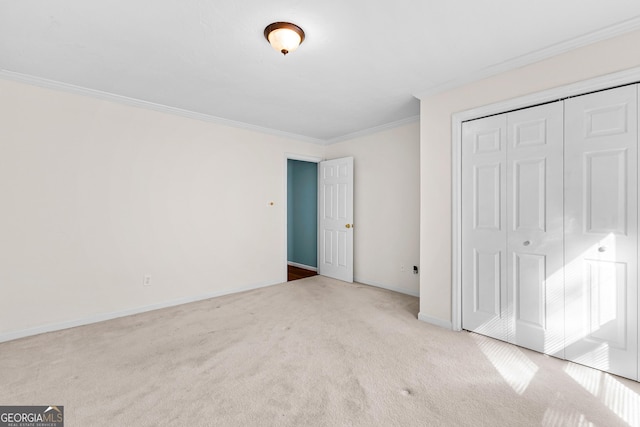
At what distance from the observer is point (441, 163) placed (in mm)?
3115

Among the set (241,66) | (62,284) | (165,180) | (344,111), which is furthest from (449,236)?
(62,284)

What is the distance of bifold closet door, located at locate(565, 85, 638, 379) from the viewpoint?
2.11 metres

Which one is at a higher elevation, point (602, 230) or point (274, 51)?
point (274, 51)

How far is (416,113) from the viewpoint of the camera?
3916 millimetres

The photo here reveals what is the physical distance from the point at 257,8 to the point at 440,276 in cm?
290

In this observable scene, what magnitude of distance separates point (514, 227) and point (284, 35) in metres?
2.52

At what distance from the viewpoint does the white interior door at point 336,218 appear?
196 inches

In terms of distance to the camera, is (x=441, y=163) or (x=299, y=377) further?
(x=441, y=163)

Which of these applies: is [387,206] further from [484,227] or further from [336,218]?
[484,227]

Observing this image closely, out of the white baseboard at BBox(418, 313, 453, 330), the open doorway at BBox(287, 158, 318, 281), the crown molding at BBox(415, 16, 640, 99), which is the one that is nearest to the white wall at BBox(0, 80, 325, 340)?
the open doorway at BBox(287, 158, 318, 281)

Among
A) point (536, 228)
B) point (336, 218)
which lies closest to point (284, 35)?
point (536, 228)

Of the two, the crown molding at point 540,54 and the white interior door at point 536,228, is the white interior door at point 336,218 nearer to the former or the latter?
the crown molding at point 540,54

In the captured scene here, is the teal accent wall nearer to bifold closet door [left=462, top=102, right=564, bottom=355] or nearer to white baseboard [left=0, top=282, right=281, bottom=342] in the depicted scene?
white baseboard [left=0, top=282, right=281, bottom=342]

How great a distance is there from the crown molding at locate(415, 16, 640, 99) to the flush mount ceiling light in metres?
1.66
